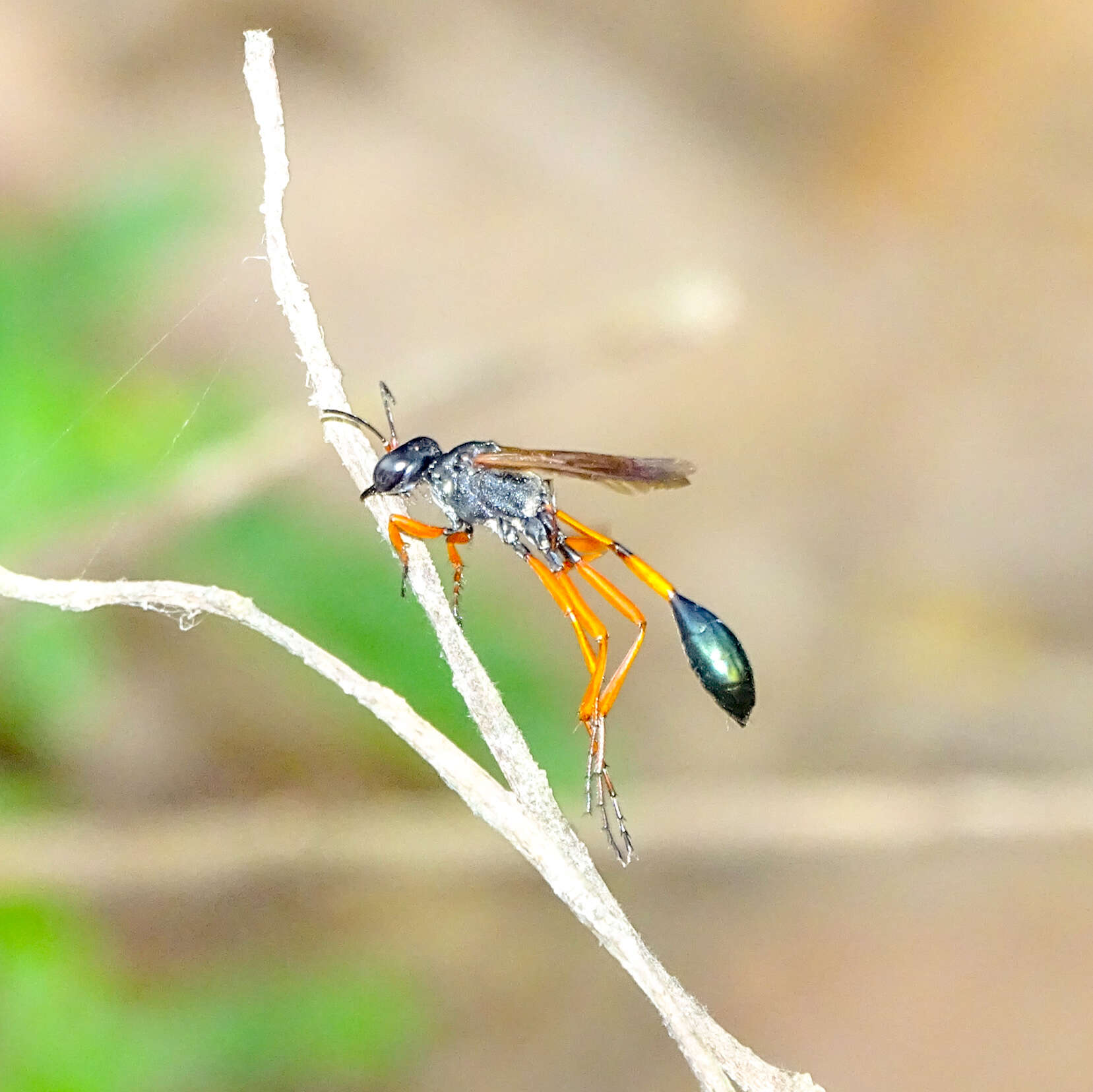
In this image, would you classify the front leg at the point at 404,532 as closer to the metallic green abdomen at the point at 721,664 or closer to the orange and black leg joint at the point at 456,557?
the orange and black leg joint at the point at 456,557

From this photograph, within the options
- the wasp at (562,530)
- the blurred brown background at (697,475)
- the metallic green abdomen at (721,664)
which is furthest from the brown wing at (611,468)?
the blurred brown background at (697,475)

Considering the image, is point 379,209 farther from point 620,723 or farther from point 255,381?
point 620,723

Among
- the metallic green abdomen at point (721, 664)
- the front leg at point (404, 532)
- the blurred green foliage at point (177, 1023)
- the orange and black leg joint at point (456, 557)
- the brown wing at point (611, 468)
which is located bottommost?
the blurred green foliage at point (177, 1023)

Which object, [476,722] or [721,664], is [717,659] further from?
[476,722]

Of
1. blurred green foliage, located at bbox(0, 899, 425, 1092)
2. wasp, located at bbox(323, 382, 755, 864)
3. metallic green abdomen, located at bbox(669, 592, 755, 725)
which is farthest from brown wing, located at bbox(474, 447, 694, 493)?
blurred green foliage, located at bbox(0, 899, 425, 1092)

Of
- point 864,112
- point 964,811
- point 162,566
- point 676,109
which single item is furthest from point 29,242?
point 964,811
